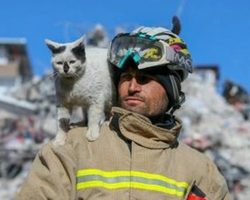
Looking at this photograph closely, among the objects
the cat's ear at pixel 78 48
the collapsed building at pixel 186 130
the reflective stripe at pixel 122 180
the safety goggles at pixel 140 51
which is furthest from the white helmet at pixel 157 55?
the collapsed building at pixel 186 130

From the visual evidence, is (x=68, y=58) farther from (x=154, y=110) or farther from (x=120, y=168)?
(x=120, y=168)

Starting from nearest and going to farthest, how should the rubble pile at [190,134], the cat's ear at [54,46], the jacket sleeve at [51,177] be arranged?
the jacket sleeve at [51,177] < the cat's ear at [54,46] < the rubble pile at [190,134]

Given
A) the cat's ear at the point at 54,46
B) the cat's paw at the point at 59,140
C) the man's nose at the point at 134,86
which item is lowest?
the cat's paw at the point at 59,140

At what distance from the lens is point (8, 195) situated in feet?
55.2

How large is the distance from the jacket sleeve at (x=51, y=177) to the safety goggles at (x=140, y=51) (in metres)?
0.52

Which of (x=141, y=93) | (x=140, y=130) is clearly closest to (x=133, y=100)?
(x=141, y=93)

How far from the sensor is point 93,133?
3.82 metres

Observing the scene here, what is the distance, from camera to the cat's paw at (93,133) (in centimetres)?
380

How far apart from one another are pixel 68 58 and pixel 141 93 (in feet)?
1.28

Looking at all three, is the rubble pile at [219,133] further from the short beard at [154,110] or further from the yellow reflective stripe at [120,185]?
the yellow reflective stripe at [120,185]

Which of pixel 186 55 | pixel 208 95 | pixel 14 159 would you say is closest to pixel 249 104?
pixel 208 95

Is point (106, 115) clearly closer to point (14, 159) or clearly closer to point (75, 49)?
point (75, 49)

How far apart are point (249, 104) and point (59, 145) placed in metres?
25.3

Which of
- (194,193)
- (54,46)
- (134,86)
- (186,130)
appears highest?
(54,46)
